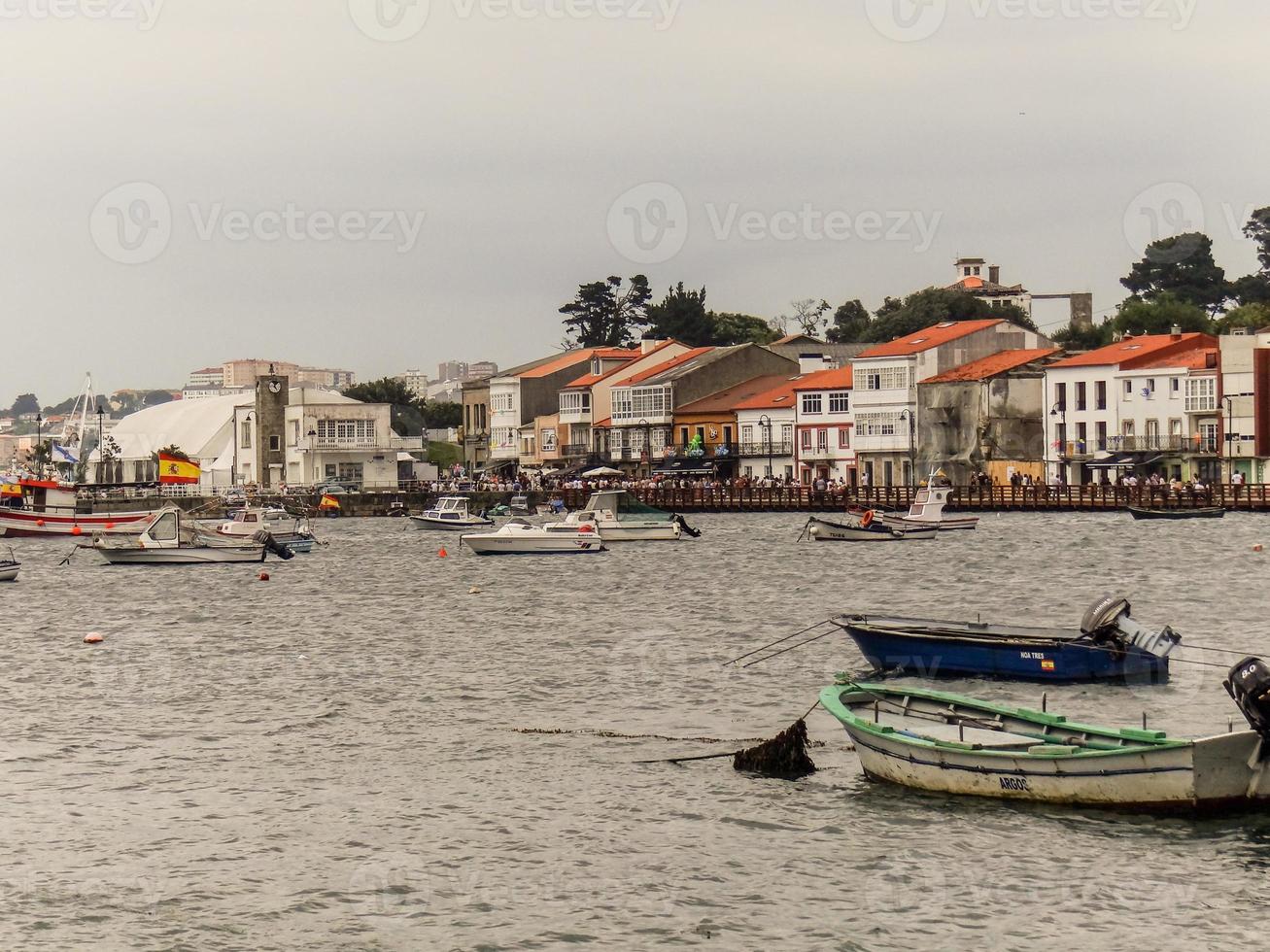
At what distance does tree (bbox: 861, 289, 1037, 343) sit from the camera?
6073 inches

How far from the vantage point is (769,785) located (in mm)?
23484

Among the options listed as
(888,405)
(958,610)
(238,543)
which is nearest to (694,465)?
(888,405)

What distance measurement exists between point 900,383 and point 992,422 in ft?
24.0

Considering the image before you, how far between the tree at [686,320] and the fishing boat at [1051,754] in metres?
143

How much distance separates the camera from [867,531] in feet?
261

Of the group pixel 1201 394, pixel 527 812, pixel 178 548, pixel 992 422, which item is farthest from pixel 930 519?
pixel 527 812

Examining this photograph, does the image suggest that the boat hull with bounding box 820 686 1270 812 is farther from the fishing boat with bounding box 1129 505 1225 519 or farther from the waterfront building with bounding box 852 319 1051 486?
the waterfront building with bounding box 852 319 1051 486

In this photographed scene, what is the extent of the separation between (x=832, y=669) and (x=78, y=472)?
12959cm

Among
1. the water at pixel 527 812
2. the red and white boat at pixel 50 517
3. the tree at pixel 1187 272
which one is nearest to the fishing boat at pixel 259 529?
the red and white boat at pixel 50 517

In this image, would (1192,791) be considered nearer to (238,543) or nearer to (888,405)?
(238,543)

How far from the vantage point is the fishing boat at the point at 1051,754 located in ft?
65.8

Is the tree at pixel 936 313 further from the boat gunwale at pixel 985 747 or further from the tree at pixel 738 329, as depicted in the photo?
the boat gunwale at pixel 985 747

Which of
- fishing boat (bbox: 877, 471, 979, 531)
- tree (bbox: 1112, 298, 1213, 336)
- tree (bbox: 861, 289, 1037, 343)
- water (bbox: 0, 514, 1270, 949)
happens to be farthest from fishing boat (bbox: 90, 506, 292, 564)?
tree (bbox: 861, 289, 1037, 343)

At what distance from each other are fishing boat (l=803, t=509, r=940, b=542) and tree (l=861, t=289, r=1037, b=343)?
74660 millimetres
